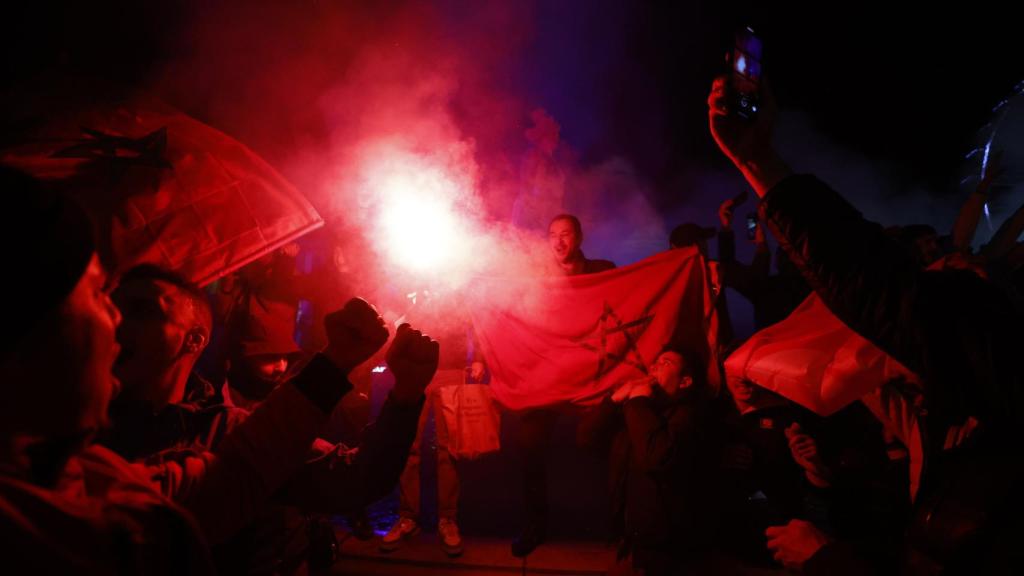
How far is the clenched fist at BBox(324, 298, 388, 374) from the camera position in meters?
1.79

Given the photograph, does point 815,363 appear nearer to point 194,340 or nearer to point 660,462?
point 660,462

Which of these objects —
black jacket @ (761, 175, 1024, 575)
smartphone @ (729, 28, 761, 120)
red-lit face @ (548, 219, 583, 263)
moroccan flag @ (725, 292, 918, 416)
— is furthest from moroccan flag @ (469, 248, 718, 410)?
black jacket @ (761, 175, 1024, 575)

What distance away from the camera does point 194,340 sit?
7.48ft

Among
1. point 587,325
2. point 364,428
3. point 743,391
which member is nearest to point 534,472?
point 587,325

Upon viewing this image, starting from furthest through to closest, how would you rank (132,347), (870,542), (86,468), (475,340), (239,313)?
(475,340)
(239,313)
(132,347)
(870,542)
(86,468)

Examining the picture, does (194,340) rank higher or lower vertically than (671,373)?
higher

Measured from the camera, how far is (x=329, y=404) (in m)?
1.63

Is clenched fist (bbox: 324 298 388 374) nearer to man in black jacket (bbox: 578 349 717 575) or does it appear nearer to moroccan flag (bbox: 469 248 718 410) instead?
man in black jacket (bbox: 578 349 717 575)

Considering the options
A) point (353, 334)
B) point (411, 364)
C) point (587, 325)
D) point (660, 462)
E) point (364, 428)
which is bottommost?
point (660, 462)

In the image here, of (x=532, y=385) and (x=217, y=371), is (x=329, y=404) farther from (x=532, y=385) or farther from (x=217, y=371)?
(x=217, y=371)

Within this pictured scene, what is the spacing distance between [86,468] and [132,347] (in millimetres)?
1208

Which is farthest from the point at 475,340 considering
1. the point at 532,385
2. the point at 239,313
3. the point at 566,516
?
the point at 239,313

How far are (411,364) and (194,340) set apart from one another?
1.07 metres

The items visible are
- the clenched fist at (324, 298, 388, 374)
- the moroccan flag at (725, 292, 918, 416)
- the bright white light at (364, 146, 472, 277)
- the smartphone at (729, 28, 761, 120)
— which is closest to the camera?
the smartphone at (729, 28, 761, 120)
